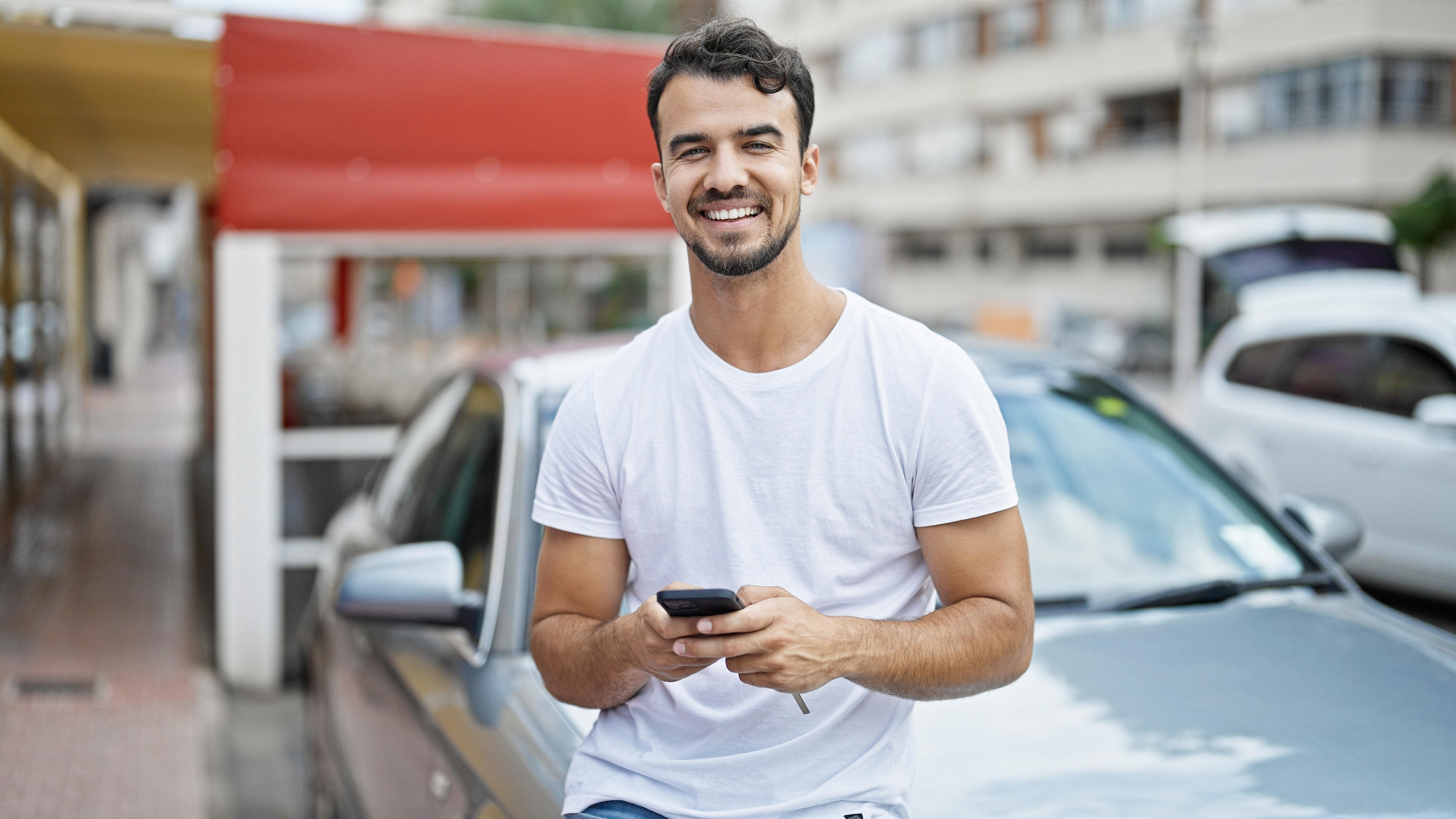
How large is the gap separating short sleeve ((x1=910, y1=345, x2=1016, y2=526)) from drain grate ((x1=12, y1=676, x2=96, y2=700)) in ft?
17.9

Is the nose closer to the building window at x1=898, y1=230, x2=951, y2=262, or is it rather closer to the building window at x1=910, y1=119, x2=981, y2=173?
the building window at x1=910, y1=119, x2=981, y2=173

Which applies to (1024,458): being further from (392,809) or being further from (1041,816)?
(392,809)

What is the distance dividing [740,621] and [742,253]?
52 centimetres

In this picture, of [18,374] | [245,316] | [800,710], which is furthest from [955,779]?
[18,374]

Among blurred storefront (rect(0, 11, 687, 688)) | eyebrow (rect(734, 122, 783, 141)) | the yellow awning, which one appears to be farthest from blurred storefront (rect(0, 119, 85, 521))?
eyebrow (rect(734, 122, 783, 141))

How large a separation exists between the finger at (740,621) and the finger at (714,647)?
0.04 feet

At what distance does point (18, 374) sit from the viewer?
35.4ft

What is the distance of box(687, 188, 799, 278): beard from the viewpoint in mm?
1856

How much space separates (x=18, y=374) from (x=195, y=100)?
399 centimetres

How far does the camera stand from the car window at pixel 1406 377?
301 inches

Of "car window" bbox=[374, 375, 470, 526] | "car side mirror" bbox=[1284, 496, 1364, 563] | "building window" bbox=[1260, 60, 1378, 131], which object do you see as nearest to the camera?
"car side mirror" bbox=[1284, 496, 1364, 563]

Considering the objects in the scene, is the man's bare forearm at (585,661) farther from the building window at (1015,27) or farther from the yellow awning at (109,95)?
the building window at (1015,27)

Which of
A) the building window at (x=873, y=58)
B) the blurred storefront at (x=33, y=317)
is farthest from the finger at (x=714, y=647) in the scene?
the building window at (x=873, y=58)

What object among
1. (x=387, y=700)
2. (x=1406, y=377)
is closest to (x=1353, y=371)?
(x=1406, y=377)
